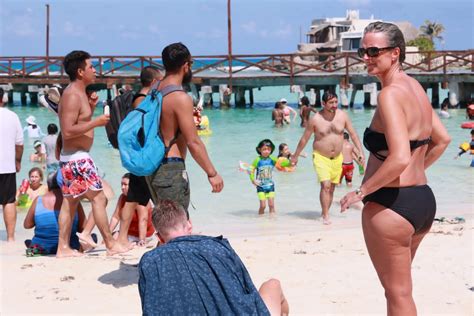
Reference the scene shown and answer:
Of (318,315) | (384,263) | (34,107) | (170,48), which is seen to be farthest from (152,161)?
(34,107)

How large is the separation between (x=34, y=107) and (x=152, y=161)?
33.2 metres

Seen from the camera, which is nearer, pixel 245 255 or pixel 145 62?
pixel 245 255

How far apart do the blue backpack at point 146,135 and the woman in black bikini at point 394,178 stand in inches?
59.5

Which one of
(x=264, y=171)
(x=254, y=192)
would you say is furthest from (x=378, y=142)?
(x=254, y=192)

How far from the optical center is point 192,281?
285 cm

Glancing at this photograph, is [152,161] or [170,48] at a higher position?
[170,48]

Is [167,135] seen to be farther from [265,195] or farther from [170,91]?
[265,195]

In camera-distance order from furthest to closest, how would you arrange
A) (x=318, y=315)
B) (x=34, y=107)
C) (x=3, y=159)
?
(x=34, y=107)
(x=3, y=159)
(x=318, y=315)

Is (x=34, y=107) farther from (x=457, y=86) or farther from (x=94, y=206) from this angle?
(x=94, y=206)

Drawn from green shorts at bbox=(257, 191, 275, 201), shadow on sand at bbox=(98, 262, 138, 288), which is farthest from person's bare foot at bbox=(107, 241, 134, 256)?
green shorts at bbox=(257, 191, 275, 201)

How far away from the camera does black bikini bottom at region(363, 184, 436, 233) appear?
344 cm

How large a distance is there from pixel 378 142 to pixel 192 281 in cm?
113

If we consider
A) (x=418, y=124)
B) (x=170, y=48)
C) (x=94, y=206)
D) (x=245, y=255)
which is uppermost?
(x=170, y=48)

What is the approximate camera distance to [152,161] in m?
4.71
